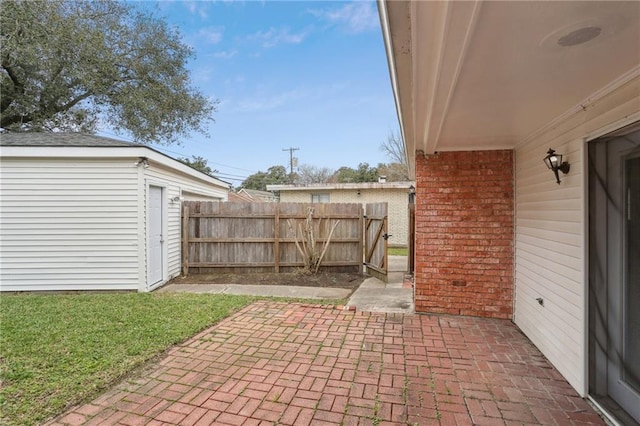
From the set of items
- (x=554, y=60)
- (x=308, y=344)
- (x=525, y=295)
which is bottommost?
(x=308, y=344)

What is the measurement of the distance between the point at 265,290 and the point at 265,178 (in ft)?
105

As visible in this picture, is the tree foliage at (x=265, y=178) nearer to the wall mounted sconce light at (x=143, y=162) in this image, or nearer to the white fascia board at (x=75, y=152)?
the wall mounted sconce light at (x=143, y=162)

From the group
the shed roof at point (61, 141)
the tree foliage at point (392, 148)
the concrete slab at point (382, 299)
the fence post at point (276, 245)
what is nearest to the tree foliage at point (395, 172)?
the tree foliage at point (392, 148)

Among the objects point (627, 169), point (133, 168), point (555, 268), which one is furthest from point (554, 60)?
point (133, 168)

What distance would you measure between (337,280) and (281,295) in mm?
1675

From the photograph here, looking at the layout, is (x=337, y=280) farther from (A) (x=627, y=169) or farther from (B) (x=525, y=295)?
(A) (x=627, y=169)

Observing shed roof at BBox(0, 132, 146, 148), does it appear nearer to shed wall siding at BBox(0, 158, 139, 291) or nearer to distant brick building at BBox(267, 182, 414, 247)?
shed wall siding at BBox(0, 158, 139, 291)

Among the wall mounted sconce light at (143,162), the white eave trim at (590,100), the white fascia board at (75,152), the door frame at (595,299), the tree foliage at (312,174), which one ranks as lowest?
the door frame at (595,299)

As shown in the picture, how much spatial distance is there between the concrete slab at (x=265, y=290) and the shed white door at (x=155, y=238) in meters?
0.34

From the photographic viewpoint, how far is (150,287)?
6348 millimetres

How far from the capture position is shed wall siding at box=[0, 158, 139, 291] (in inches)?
238

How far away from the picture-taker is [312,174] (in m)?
32.7

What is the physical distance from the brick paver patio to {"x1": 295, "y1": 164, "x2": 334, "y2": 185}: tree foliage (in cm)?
2844

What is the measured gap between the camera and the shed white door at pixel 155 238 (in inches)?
251
